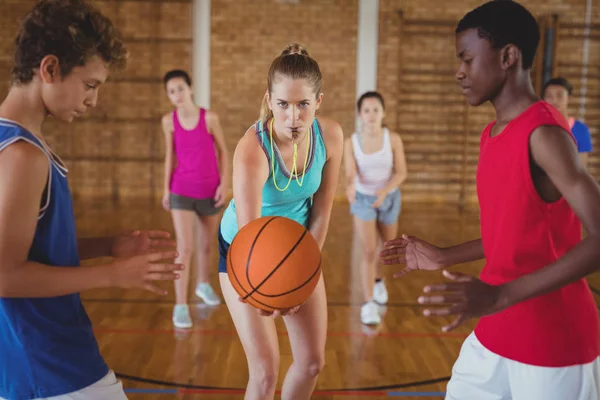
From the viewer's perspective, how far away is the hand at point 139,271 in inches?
65.0

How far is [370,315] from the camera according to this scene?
471cm

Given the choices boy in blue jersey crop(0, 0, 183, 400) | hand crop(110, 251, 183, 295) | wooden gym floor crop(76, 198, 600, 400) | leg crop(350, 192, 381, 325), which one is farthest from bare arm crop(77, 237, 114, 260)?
leg crop(350, 192, 381, 325)

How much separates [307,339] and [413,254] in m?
0.68

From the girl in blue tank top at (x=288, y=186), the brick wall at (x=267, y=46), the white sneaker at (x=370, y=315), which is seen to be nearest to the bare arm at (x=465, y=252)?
the girl in blue tank top at (x=288, y=186)

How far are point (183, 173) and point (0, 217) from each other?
3.33 m

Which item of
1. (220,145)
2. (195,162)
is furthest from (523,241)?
(220,145)

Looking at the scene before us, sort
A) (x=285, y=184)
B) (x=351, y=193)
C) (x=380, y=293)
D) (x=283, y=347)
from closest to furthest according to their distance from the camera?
1. (x=285, y=184)
2. (x=283, y=347)
3. (x=351, y=193)
4. (x=380, y=293)

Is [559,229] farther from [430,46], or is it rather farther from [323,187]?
[430,46]

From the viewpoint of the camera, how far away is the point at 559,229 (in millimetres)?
1752

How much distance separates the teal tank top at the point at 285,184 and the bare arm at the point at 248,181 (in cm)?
5

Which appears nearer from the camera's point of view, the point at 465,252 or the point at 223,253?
the point at 465,252

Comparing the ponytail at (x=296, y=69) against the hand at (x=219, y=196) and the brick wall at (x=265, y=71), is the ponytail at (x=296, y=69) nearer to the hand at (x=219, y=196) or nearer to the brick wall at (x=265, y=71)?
the hand at (x=219, y=196)

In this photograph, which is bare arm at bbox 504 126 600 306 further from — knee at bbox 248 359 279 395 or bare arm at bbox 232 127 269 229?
Answer: knee at bbox 248 359 279 395

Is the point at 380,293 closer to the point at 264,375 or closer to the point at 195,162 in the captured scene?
the point at 195,162
